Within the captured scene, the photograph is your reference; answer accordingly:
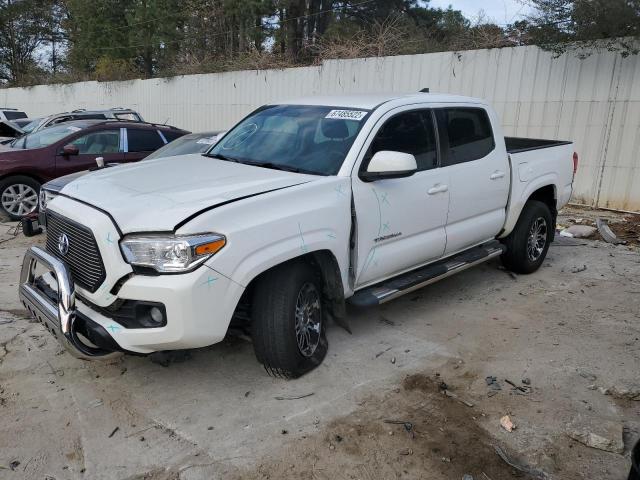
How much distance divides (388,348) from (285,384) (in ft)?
3.26

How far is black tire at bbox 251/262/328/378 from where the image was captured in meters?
3.50

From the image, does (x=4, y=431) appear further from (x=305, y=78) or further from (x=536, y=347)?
(x=305, y=78)

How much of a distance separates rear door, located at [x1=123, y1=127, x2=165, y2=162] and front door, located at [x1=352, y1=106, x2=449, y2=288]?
19.3 ft

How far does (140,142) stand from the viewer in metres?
9.27

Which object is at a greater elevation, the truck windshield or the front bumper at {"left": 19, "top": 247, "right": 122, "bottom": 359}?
the truck windshield

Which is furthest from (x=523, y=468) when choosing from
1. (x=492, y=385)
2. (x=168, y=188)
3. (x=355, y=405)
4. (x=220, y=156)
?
(x=220, y=156)

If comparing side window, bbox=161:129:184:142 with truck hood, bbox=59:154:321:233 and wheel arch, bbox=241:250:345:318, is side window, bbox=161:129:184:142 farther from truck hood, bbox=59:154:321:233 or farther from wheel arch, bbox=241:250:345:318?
wheel arch, bbox=241:250:345:318

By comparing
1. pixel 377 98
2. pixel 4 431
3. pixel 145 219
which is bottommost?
pixel 4 431

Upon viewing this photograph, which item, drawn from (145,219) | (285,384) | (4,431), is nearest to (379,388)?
(285,384)

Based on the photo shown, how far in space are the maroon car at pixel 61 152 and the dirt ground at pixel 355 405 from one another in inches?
154

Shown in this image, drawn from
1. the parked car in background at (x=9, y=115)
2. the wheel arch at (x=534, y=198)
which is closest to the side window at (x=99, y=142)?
the wheel arch at (x=534, y=198)

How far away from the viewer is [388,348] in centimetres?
436

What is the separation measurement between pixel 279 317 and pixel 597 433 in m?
2.02

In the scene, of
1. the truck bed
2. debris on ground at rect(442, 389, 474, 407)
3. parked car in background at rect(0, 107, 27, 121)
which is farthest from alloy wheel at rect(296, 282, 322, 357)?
parked car in background at rect(0, 107, 27, 121)
